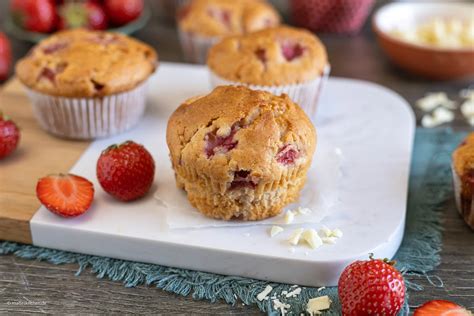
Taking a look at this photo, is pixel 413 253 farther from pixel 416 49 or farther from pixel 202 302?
pixel 416 49

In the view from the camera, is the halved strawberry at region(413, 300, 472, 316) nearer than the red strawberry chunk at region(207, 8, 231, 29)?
Yes

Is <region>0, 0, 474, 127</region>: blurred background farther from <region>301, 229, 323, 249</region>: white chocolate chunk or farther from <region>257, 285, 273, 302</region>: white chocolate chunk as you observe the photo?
<region>257, 285, 273, 302</region>: white chocolate chunk

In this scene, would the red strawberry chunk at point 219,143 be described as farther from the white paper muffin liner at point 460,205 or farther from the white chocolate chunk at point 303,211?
the white paper muffin liner at point 460,205

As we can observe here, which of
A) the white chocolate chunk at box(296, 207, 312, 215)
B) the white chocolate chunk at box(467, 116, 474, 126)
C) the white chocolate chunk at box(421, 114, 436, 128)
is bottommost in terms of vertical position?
the white chocolate chunk at box(421, 114, 436, 128)

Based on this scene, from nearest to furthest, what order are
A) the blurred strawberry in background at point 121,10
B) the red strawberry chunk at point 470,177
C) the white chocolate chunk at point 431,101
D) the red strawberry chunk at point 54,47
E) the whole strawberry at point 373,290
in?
the whole strawberry at point 373,290
the red strawberry chunk at point 470,177
the red strawberry chunk at point 54,47
the white chocolate chunk at point 431,101
the blurred strawberry in background at point 121,10

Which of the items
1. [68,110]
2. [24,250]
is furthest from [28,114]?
[24,250]

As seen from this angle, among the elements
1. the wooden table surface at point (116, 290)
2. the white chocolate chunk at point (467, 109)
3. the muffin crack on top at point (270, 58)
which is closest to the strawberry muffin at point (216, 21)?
the muffin crack on top at point (270, 58)

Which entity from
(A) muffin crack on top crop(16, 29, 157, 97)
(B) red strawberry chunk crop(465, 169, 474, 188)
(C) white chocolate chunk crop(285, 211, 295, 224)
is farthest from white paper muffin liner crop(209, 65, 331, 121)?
(B) red strawberry chunk crop(465, 169, 474, 188)
